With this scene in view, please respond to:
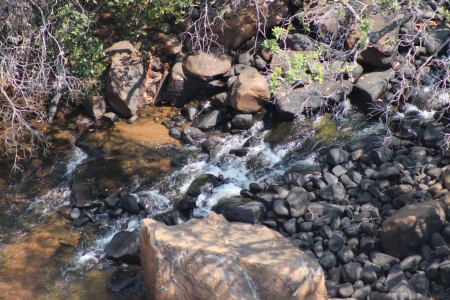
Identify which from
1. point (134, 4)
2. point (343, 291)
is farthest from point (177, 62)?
point (343, 291)

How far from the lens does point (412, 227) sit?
6.10m

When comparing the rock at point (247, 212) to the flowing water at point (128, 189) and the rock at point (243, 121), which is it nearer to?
the flowing water at point (128, 189)

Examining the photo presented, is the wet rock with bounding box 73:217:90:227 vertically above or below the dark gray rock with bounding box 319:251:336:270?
below

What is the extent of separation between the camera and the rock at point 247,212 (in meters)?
7.11

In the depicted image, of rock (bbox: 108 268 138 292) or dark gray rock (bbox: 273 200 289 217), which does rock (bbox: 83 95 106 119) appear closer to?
rock (bbox: 108 268 138 292)

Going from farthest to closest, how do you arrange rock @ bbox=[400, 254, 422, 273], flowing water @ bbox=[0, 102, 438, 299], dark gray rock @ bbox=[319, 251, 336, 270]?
flowing water @ bbox=[0, 102, 438, 299]
dark gray rock @ bbox=[319, 251, 336, 270]
rock @ bbox=[400, 254, 422, 273]

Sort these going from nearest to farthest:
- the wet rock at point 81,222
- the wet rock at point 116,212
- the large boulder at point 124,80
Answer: the wet rock at point 81,222, the wet rock at point 116,212, the large boulder at point 124,80

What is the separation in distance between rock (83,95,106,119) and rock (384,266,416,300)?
5.90 meters

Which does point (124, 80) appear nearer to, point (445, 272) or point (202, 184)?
point (202, 184)

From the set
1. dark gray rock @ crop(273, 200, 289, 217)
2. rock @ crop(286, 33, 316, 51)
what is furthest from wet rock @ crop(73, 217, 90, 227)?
rock @ crop(286, 33, 316, 51)

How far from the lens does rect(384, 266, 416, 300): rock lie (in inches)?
223

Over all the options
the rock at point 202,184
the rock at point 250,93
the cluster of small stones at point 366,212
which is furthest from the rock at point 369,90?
the rock at point 202,184

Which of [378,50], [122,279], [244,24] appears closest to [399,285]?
[122,279]

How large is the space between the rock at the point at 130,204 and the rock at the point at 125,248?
0.60 meters
